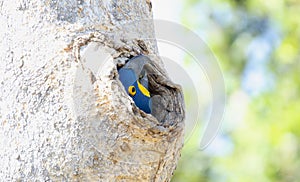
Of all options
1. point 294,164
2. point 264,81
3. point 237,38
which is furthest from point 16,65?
point 237,38

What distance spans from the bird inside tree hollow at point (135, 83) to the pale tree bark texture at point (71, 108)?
0.01 metres

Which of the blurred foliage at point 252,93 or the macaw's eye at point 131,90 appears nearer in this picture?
the macaw's eye at point 131,90

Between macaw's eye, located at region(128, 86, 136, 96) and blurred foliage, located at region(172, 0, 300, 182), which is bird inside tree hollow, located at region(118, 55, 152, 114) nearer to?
macaw's eye, located at region(128, 86, 136, 96)

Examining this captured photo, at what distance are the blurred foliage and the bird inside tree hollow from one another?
507mm

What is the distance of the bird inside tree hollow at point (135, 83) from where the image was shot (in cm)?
99

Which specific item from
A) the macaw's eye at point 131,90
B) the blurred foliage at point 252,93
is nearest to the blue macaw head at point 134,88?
the macaw's eye at point 131,90

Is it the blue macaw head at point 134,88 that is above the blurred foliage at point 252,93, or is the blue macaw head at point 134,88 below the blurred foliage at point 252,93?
below

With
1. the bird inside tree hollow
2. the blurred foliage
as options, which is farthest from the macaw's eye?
the blurred foliage

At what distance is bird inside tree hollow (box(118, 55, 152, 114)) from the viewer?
3.23 ft

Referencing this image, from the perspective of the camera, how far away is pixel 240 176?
2275 millimetres

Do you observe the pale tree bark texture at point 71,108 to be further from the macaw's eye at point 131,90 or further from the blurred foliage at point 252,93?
the blurred foliage at point 252,93

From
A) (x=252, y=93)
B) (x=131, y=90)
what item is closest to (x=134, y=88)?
(x=131, y=90)

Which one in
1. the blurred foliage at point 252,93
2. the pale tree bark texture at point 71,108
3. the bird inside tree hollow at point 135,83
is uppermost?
the blurred foliage at point 252,93

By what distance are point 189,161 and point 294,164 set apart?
851 mm
